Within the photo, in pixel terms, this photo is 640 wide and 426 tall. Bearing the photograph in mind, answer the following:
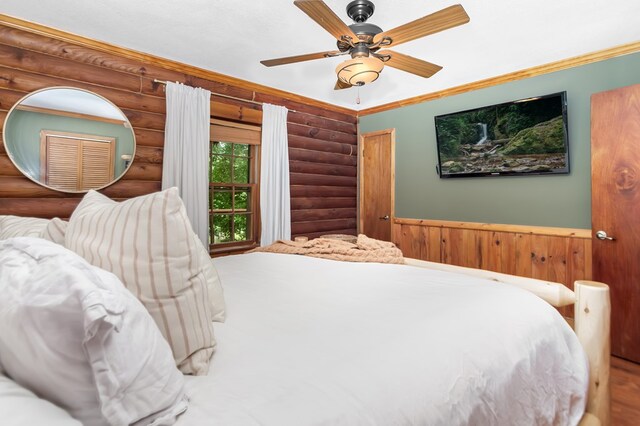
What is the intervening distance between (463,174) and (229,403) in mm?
3638

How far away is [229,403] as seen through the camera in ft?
2.39

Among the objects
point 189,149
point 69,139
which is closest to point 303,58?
point 189,149

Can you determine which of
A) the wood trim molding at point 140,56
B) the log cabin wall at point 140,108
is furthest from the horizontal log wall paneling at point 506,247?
the wood trim molding at point 140,56

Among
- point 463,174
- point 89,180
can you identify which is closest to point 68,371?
point 89,180

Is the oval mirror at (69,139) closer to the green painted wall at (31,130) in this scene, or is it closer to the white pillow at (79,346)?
the green painted wall at (31,130)

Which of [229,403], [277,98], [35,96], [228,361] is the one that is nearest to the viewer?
[229,403]

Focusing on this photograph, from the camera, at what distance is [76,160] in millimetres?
2738

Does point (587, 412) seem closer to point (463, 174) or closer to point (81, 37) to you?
point (463, 174)

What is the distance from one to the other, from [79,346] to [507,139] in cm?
373

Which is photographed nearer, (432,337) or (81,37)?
(432,337)

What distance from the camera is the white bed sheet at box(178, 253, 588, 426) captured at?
30.3 inches

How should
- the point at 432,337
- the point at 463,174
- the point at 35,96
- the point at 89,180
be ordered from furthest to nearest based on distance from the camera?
the point at 463,174 < the point at 89,180 < the point at 35,96 < the point at 432,337

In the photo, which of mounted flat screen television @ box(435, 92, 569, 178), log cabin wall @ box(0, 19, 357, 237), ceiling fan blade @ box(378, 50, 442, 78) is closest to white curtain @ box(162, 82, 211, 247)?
log cabin wall @ box(0, 19, 357, 237)

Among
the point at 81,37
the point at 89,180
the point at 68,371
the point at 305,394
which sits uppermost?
the point at 81,37
